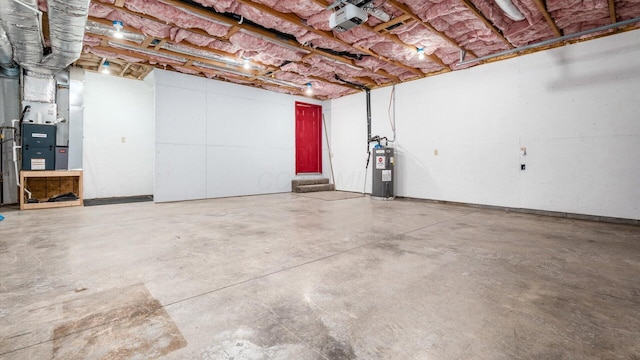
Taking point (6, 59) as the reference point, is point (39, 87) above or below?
below

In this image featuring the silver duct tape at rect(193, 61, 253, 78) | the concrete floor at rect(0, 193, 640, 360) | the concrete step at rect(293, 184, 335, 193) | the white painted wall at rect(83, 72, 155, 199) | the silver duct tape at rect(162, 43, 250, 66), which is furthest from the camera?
the concrete step at rect(293, 184, 335, 193)

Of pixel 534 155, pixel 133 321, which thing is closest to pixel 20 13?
pixel 133 321

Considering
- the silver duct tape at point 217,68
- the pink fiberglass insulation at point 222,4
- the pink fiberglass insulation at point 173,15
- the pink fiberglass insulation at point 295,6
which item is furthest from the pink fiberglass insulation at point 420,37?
the silver duct tape at point 217,68

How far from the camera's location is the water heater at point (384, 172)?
6773 millimetres

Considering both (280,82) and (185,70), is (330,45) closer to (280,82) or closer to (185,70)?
(280,82)

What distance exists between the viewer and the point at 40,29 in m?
3.64

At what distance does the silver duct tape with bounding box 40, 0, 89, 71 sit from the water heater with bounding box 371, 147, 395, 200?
5652mm

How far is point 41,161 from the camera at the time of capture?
522 cm

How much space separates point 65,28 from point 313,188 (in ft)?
20.0

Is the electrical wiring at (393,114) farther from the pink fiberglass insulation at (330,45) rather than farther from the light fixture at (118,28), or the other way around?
the light fixture at (118,28)

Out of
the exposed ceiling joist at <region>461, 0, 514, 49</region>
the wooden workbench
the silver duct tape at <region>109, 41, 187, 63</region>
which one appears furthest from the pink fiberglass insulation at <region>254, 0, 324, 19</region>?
the wooden workbench

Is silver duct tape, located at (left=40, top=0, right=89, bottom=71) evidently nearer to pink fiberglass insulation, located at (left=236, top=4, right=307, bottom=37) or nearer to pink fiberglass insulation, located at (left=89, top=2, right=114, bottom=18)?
pink fiberglass insulation, located at (left=89, top=2, right=114, bottom=18)

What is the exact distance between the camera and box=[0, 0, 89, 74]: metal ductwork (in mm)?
2979

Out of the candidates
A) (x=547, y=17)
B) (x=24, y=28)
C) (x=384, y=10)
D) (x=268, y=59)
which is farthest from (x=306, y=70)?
(x=24, y=28)
